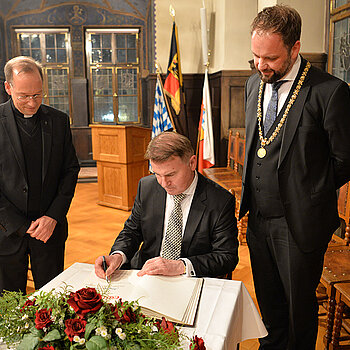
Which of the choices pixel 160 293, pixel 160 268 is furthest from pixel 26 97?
pixel 160 293

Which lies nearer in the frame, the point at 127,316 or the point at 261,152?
the point at 127,316

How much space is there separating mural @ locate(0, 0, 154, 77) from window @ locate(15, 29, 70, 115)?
203 millimetres

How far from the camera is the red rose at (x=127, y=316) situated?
101cm

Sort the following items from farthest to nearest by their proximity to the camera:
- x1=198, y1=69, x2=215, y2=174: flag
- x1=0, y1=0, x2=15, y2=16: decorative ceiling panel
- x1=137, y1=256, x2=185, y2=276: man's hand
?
x1=0, y1=0, x2=15, y2=16: decorative ceiling panel < x1=198, y1=69, x2=215, y2=174: flag < x1=137, y1=256, x2=185, y2=276: man's hand

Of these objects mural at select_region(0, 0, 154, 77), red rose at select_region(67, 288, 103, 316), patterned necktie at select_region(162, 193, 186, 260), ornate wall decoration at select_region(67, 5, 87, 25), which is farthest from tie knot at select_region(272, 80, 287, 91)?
ornate wall decoration at select_region(67, 5, 87, 25)

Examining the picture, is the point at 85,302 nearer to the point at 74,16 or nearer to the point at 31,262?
the point at 31,262

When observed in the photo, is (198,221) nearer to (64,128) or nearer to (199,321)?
(199,321)

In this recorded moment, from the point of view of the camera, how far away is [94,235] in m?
5.16

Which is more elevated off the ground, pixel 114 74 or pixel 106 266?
pixel 114 74

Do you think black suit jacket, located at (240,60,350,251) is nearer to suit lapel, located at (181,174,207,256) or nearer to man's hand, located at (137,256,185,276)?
suit lapel, located at (181,174,207,256)

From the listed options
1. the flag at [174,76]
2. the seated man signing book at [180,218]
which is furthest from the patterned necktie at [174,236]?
the flag at [174,76]

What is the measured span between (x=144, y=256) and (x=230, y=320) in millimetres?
833

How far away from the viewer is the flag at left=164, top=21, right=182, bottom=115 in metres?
6.61

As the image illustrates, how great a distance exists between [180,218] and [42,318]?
1117 millimetres
